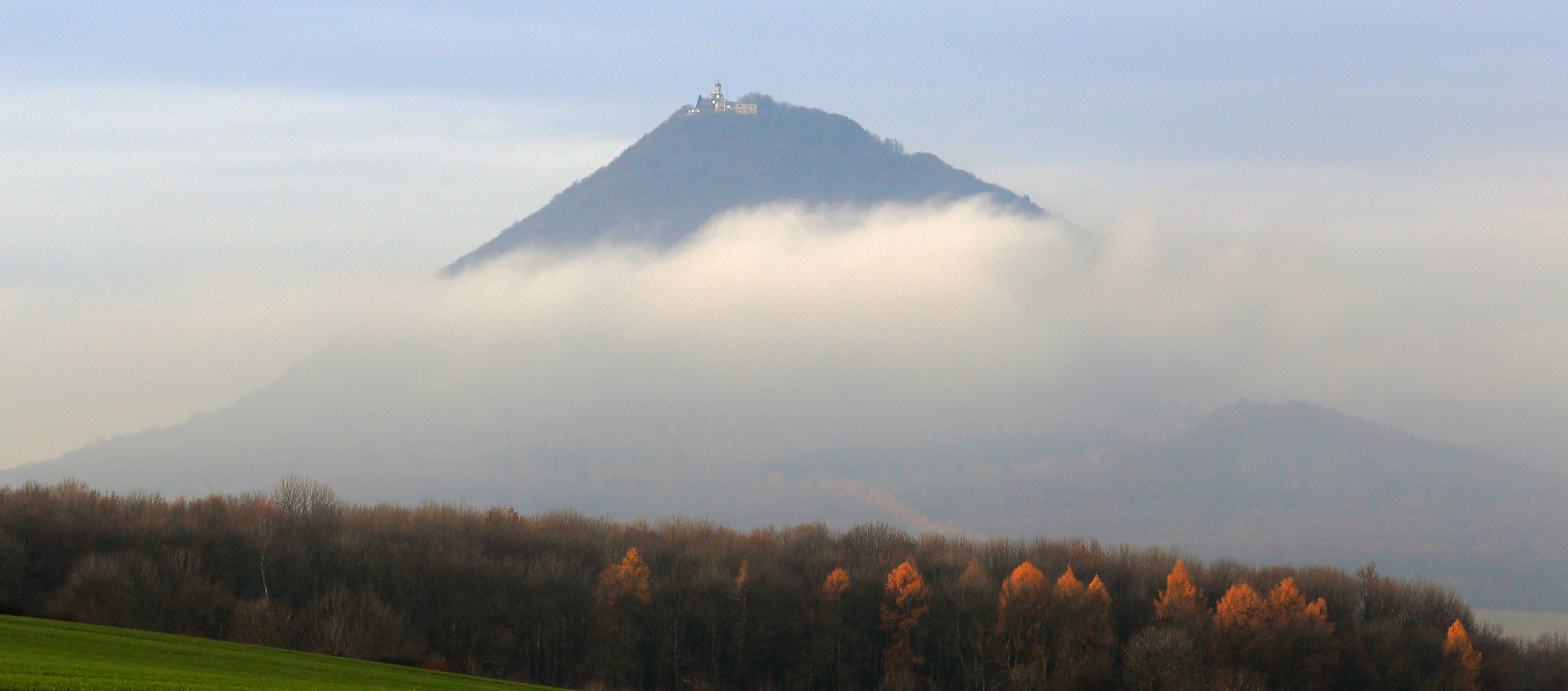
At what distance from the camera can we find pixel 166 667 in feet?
155

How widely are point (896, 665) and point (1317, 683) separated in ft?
129

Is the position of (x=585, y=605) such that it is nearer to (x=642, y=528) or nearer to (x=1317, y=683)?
(x=642, y=528)

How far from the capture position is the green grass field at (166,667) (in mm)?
38656

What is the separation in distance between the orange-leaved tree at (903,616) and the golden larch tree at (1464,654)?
50.3m

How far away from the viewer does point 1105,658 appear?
399 ft

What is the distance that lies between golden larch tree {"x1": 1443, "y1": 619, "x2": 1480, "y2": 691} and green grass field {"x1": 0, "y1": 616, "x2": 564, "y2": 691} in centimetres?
9809

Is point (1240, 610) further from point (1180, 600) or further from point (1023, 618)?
point (1023, 618)

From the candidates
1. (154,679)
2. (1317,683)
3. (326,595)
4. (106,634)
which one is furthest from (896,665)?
(154,679)

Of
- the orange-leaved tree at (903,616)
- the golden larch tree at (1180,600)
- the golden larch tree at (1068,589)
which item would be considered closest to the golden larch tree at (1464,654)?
the golden larch tree at (1180,600)

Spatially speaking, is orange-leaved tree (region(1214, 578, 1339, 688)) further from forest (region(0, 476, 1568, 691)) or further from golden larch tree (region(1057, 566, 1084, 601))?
golden larch tree (region(1057, 566, 1084, 601))

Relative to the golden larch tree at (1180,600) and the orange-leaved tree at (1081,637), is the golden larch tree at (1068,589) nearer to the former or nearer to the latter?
the orange-leaved tree at (1081,637)

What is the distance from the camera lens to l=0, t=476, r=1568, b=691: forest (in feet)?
367

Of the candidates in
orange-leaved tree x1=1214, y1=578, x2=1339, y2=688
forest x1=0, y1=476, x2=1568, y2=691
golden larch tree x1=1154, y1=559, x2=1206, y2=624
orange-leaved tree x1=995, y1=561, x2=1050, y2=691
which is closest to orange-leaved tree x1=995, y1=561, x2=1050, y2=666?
orange-leaved tree x1=995, y1=561, x2=1050, y2=691

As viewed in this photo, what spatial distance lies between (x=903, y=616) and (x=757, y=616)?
15.2m
